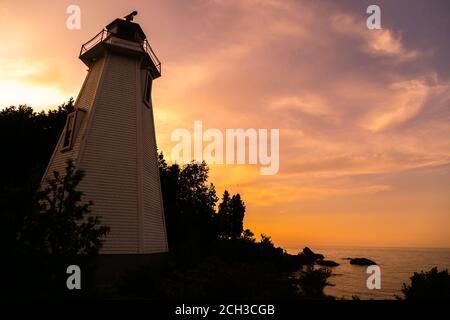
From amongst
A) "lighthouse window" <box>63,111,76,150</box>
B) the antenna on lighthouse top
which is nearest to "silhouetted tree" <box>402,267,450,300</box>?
"lighthouse window" <box>63,111,76,150</box>

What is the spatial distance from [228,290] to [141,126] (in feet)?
38.9

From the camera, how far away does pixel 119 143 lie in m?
20.0

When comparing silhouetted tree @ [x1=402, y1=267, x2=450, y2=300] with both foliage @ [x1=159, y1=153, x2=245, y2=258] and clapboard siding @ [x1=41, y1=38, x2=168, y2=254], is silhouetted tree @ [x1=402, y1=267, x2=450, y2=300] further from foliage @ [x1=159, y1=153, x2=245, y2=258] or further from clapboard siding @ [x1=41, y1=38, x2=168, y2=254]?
foliage @ [x1=159, y1=153, x2=245, y2=258]

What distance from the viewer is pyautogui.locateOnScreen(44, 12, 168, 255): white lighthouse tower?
722 inches

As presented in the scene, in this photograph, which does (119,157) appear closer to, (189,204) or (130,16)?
(130,16)

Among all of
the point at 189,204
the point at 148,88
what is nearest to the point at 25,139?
the point at 148,88

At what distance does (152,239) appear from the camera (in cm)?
1984

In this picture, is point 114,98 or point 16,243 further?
point 114,98

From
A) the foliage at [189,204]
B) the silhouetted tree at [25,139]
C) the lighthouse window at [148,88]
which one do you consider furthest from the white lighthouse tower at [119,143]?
the foliage at [189,204]

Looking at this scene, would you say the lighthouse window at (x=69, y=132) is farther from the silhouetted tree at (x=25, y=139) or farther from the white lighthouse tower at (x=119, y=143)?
the silhouetted tree at (x=25, y=139)

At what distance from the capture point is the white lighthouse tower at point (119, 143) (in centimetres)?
1834

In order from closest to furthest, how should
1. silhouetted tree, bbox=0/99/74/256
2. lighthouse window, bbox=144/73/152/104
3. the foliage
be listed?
lighthouse window, bbox=144/73/152/104 → silhouetted tree, bbox=0/99/74/256 → the foliage
